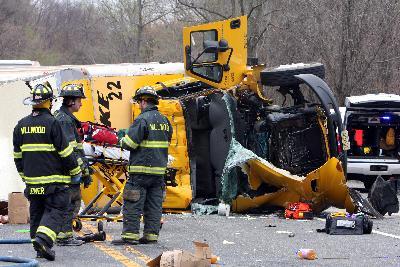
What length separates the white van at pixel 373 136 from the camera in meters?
20.8

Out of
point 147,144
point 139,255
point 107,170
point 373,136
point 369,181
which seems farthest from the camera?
point 373,136

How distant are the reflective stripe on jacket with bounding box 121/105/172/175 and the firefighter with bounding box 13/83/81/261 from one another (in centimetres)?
135

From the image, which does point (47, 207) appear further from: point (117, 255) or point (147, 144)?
point (147, 144)

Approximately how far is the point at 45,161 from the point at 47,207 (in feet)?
1.54

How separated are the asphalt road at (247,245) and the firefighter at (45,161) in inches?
21.7

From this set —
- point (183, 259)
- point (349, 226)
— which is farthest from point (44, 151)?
point (349, 226)

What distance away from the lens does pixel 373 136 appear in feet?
71.4

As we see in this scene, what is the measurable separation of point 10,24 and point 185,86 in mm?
52680

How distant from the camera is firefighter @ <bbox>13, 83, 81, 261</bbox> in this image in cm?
1012

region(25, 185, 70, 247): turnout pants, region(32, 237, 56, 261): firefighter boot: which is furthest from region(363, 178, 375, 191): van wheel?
region(32, 237, 56, 261): firefighter boot

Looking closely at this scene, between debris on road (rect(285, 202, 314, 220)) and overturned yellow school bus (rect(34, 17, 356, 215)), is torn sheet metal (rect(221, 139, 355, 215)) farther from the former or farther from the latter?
debris on road (rect(285, 202, 314, 220))

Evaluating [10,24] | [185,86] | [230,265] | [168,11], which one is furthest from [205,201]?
[10,24]

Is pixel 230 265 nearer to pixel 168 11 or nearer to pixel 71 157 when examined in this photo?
pixel 71 157

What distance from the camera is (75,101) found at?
11.9 meters
